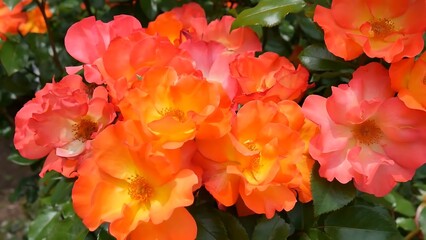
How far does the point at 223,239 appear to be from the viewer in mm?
814

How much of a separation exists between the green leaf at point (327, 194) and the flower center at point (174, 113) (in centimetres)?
19

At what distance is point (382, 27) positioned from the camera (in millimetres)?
879

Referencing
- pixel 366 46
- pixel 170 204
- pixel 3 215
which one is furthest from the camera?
pixel 3 215

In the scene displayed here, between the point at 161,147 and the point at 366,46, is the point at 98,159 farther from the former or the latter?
the point at 366,46

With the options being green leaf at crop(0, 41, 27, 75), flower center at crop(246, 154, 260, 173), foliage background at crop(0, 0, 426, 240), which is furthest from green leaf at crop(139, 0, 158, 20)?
flower center at crop(246, 154, 260, 173)

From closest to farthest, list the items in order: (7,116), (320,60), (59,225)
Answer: (320,60)
(59,225)
(7,116)

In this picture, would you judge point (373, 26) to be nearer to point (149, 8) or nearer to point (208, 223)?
point (208, 223)

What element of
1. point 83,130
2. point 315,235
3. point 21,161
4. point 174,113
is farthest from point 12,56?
point 315,235

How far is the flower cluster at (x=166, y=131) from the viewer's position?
29.5 inches

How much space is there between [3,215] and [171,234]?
3.07m

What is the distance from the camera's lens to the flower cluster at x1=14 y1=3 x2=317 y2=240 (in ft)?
2.46

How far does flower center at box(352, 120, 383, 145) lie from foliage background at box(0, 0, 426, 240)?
7cm

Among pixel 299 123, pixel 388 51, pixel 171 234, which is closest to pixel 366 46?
pixel 388 51

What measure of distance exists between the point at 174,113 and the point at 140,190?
4.3 inches
